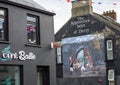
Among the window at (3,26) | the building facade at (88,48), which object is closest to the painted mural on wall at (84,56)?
the building facade at (88,48)

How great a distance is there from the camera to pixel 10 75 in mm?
24078

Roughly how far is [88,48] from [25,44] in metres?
18.9

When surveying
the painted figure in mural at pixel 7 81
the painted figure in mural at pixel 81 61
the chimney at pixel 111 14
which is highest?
the chimney at pixel 111 14

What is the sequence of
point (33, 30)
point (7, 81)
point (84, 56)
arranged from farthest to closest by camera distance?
point (84, 56) < point (33, 30) < point (7, 81)

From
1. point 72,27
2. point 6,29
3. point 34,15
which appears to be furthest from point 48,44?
point 72,27

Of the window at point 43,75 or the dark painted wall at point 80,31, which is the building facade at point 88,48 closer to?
the dark painted wall at point 80,31

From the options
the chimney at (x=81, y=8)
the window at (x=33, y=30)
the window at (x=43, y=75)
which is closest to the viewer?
the window at (x=33, y=30)

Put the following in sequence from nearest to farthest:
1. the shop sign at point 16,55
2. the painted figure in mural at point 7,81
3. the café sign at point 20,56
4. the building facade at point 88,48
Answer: the shop sign at point 16,55
the café sign at point 20,56
the painted figure in mural at point 7,81
the building facade at point 88,48

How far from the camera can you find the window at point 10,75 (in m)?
23.6

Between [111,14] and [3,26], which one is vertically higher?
[111,14]

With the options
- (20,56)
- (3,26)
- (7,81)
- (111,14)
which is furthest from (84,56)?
(7,81)

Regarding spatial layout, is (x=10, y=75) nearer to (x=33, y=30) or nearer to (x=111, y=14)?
(x=33, y=30)

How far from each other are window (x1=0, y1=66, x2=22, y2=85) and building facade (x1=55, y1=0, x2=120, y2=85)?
58.4ft

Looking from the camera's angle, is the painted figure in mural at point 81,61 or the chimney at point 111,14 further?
the chimney at point 111,14
